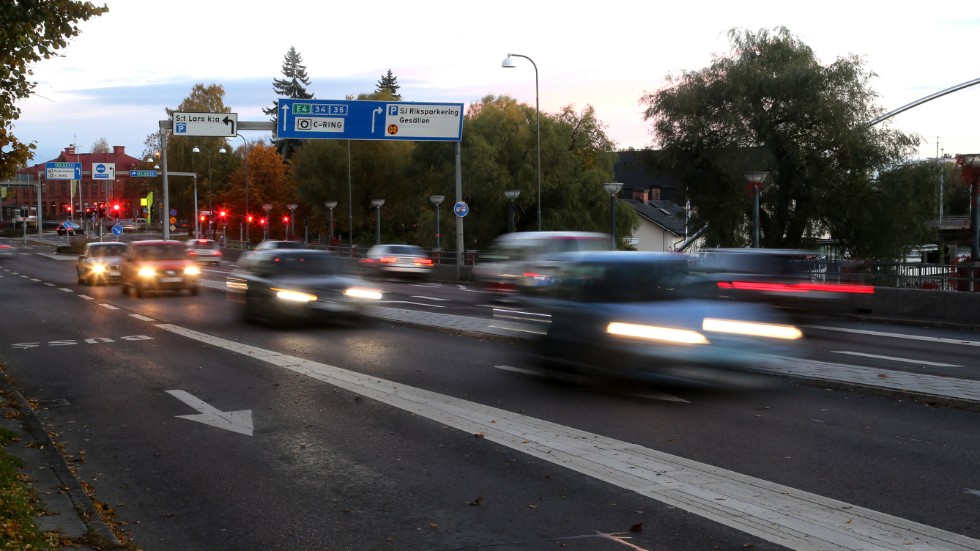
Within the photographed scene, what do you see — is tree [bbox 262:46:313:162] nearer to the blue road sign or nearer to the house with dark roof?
the house with dark roof

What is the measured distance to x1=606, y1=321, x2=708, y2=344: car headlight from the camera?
10.1m

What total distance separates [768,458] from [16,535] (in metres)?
5.45

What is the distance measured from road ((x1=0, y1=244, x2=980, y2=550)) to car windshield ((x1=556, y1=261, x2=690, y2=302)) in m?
1.12

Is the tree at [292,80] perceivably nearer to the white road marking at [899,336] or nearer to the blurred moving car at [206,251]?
the blurred moving car at [206,251]

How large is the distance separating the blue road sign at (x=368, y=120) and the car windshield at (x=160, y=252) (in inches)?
402

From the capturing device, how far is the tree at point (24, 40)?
35.9ft

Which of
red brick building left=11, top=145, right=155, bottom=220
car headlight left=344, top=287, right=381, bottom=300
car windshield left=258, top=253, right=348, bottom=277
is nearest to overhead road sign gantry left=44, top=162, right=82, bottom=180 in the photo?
car windshield left=258, top=253, right=348, bottom=277

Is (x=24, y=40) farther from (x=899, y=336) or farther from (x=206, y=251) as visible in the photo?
(x=206, y=251)

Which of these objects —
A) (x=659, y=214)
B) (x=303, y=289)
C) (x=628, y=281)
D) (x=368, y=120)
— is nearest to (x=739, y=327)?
(x=628, y=281)

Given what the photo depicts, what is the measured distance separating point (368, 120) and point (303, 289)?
2176cm

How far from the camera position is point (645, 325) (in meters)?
10.3

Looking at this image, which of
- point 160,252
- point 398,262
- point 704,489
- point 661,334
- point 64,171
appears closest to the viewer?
point 704,489

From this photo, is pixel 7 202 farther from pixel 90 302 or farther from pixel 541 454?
pixel 541 454

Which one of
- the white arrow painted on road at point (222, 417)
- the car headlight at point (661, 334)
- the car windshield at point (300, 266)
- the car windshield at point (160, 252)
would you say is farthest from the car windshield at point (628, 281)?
the car windshield at point (160, 252)
